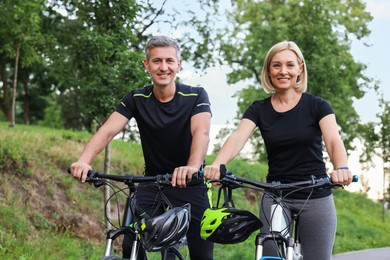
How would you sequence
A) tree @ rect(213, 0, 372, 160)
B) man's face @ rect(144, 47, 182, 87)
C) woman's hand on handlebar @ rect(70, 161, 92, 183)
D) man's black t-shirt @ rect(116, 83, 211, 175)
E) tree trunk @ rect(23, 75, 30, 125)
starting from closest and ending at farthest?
woman's hand on handlebar @ rect(70, 161, 92, 183)
man's face @ rect(144, 47, 182, 87)
man's black t-shirt @ rect(116, 83, 211, 175)
tree @ rect(213, 0, 372, 160)
tree trunk @ rect(23, 75, 30, 125)

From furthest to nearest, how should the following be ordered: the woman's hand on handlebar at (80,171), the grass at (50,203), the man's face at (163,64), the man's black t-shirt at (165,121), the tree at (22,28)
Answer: the tree at (22,28) < the grass at (50,203) < the man's black t-shirt at (165,121) < the man's face at (163,64) < the woman's hand on handlebar at (80,171)

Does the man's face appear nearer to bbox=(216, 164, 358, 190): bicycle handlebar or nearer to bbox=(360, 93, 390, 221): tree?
bbox=(216, 164, 358, 190): bicycle handlebar

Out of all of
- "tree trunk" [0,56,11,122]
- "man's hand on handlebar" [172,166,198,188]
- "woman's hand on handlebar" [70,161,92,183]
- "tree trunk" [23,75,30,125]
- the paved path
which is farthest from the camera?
"tree trunk" [23,75,30,125]

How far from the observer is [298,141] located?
4.31m

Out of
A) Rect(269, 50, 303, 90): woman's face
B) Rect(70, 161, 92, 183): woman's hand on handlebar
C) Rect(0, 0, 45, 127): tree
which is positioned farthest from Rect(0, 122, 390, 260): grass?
Rect(269, 50, 303, 90): woman's face

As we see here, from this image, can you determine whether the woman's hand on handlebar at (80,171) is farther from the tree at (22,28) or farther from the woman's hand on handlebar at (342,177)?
the tree at (22,28)

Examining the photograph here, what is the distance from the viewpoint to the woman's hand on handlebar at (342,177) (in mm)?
3994

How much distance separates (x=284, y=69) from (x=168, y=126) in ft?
2.87

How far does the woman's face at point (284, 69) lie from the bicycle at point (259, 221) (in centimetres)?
63

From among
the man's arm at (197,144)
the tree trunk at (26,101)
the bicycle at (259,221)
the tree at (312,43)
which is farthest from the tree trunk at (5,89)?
the bicycle at (259,221)

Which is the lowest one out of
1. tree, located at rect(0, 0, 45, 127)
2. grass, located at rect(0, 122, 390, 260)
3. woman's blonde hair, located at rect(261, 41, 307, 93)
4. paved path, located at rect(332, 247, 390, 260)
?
paved path, located at rect(332, 247, 390, 260)

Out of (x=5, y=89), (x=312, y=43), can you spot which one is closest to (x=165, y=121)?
(x=312, y=43)

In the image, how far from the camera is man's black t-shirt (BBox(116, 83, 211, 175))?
4734 mm

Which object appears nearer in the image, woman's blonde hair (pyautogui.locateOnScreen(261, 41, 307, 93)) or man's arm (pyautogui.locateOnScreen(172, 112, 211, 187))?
man's arm (pyautogui.locateOnScreen(172, 112, 211, 187))
